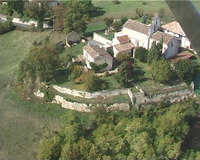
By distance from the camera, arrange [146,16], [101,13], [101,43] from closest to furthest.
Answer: [101,43]
[146,16]
[101,13]

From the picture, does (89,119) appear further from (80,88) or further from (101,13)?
(101,13)

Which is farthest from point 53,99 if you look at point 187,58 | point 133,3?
point 133,3

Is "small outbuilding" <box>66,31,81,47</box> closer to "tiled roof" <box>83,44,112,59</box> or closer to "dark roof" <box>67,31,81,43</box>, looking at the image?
"dark roof" <box>67,31,81,43</box>

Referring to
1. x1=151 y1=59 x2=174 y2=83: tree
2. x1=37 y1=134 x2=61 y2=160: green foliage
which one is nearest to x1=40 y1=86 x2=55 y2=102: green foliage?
x1=37 y1=134 x2=61 y2=160: green foliage

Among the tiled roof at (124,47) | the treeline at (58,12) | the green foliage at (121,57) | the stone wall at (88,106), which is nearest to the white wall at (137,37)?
the tiled roof at (124,47)

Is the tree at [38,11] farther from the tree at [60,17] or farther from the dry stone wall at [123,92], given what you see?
the dry stone wall at [123,92]

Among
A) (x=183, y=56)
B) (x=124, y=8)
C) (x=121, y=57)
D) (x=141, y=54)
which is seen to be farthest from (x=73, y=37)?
(x=124, y=8)

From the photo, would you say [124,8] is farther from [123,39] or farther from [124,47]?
[124,47]
